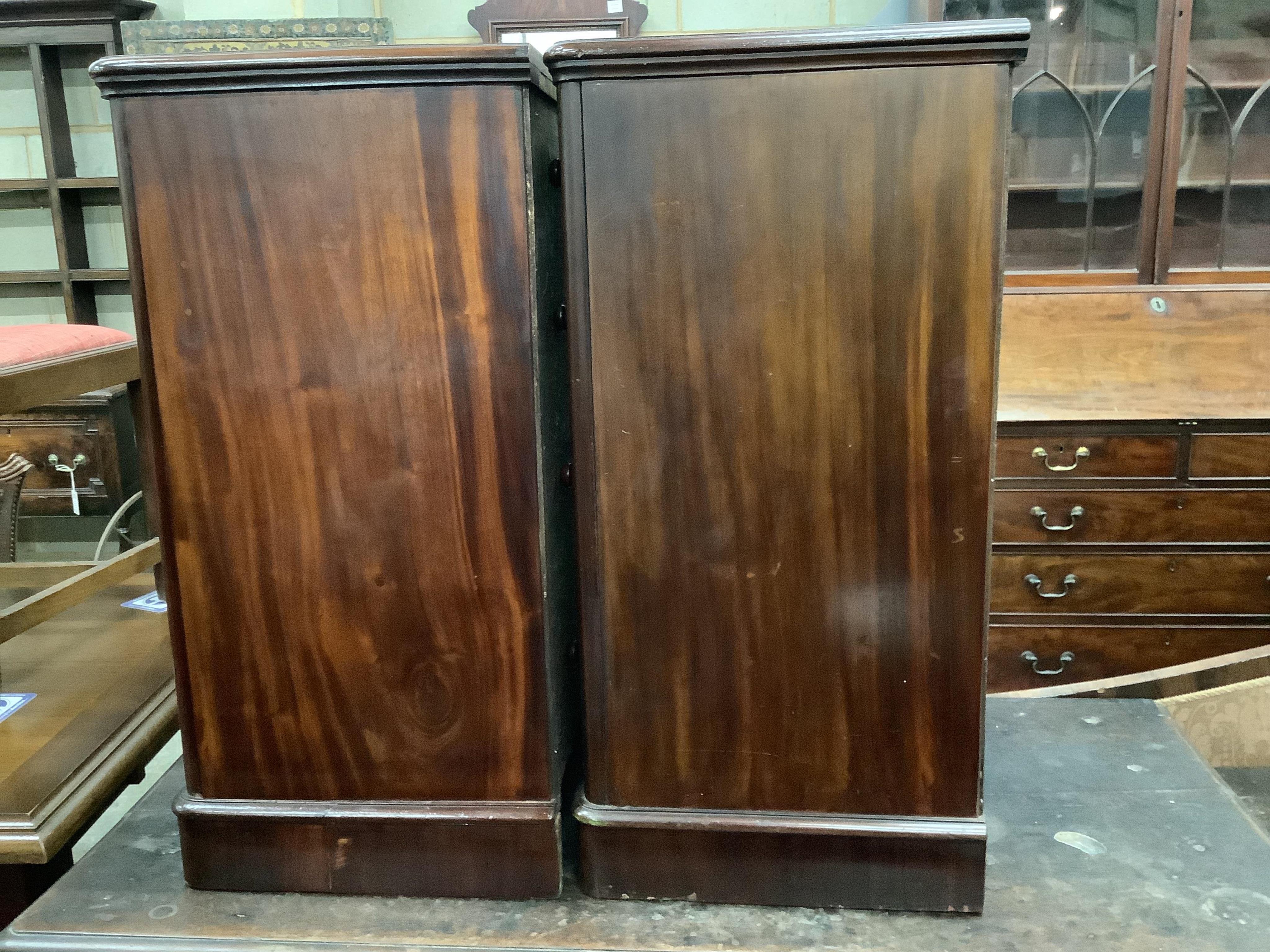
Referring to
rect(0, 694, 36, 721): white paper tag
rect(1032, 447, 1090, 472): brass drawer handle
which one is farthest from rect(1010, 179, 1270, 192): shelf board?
rect(0, 694, 36, 721): white paper tag

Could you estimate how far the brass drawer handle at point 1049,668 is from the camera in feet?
8.21

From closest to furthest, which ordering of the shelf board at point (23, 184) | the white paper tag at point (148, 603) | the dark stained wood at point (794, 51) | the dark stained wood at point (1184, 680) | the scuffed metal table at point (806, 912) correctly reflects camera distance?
the dark stained wood at point (794, 51) < the scuffed metal table at point (806, 912) < the dark stained wood at point (1184, 680) < the white paper tag at point (148, 603) < the shelf board at point (23, 184)

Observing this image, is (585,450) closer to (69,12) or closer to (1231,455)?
(1231,455)

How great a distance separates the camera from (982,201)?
0.76 meters

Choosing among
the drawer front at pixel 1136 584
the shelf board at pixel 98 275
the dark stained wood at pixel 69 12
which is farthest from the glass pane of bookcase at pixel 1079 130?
the shelf board at pixel 98 275

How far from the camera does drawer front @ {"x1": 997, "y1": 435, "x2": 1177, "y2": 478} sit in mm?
2385

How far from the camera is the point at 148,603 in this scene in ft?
6.88

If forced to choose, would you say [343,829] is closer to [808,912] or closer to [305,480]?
[305,480]

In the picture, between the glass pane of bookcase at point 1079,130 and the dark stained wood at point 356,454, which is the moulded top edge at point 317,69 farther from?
the glass pane of bookcase at point 1079,130

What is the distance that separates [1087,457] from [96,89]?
3.34 metres

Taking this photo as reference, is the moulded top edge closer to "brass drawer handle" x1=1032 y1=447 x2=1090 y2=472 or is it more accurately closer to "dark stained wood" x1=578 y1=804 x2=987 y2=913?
"dark stained wood" x1=578 y1=804 x2=987 y2=913

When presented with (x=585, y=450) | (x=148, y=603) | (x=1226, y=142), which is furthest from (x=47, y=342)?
(x=1226, y=142)

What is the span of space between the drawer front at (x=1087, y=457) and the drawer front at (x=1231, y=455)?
2.3 inches

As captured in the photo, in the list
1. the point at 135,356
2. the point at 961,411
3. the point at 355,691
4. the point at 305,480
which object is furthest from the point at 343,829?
the point at 135,356
